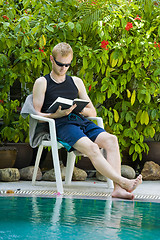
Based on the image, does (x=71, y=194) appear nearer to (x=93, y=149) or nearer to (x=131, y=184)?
(x=93, y=149)

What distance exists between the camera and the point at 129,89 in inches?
219

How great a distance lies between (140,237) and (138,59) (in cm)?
315

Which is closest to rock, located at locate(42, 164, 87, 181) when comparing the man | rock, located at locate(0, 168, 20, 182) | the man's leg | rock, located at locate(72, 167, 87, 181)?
rock, located at locate(72, 167, 87, 181)

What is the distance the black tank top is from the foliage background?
2.66 ft

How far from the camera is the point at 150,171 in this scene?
207 inches

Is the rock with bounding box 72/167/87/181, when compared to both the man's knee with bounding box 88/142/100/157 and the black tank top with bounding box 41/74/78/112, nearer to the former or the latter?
the black tank top with bounding box 41/74/78/112

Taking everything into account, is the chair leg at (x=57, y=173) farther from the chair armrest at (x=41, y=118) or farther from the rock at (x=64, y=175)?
the rock at (x=64, y=175)

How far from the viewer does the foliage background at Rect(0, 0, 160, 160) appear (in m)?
4.93

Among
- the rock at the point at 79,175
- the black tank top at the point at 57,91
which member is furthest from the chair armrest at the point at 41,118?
the rock at the point at 79,175

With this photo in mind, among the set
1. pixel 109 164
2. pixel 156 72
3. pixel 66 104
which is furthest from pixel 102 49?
pixel 109 164

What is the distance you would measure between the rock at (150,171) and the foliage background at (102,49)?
179 millimetres

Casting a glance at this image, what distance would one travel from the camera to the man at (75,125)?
3.44 m

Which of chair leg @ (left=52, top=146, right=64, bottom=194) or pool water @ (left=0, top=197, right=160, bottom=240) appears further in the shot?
chair leg @ (left=52, top=146, right=64, bottom=194)

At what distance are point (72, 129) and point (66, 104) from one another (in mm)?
206
